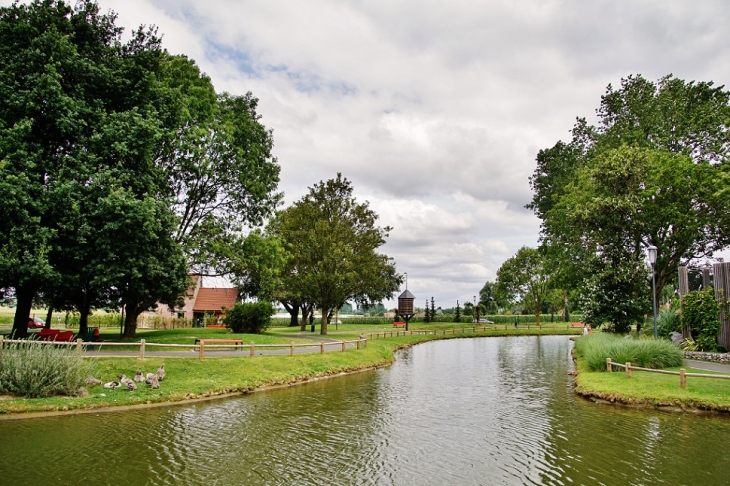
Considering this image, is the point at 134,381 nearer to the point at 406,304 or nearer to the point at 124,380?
the point at 124,380

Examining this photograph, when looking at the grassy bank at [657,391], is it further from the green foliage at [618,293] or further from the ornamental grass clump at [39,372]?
the ornamental grass clump at [39,372]

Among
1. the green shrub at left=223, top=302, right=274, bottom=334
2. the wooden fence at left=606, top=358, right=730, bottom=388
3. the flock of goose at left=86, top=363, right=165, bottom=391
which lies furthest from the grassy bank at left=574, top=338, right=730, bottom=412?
the green shrub at left=223, top=302, right=274, bottom=334

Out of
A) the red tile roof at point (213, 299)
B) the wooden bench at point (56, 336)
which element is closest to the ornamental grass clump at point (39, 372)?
the wooden bench at point (56, 336)

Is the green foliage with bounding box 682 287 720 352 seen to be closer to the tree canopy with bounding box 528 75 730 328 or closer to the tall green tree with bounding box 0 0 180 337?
the tree canopy with bounding box 528 75 730 328

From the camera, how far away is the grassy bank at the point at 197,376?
14383mm

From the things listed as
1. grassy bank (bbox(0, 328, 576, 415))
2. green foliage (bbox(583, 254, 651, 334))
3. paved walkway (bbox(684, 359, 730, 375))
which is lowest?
grassy bank (bbox(0, 328, 576, 415))

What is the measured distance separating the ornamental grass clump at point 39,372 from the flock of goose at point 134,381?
0.60 meters

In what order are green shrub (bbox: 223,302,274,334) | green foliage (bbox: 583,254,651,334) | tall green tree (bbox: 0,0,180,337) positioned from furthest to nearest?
green shrub (bbox: 223,302,274,334)
green foliage (bbox: 583,254,651,334)
tall green tree (bbox: 0,0,180,337)

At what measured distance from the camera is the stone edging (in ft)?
69.6

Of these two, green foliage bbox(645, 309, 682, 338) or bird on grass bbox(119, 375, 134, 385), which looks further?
green foliage bbox(645, 309, 682, 338)

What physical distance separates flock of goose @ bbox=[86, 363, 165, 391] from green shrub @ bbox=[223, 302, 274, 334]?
19.3 meters

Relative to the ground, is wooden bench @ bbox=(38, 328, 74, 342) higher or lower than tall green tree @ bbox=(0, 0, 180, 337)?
lower

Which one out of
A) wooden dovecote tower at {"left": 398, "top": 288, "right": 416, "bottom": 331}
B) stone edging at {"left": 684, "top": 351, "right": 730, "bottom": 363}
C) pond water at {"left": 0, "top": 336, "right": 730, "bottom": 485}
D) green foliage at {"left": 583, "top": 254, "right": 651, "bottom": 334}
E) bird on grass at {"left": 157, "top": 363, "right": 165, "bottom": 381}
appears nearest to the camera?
pond water at {"left": 0, "top": 336, "right": 730, "bottom": 485}

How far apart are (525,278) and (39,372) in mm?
64886
